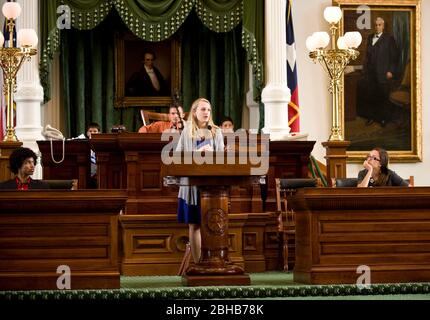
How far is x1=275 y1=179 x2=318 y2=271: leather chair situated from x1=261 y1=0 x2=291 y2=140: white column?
2303mm

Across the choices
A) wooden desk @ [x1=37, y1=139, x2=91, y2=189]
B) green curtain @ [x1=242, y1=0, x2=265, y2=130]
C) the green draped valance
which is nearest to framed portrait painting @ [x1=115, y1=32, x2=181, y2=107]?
the green draped valance

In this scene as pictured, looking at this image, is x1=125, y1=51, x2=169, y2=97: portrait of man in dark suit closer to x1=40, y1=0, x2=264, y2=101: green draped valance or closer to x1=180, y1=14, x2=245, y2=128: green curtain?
x1=180, y1=14, x2=245, y2=128: green curtain

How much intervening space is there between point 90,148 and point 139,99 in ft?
11.2

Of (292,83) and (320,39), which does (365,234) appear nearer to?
(320,39)

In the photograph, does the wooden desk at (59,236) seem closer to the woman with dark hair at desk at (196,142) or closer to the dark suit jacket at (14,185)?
the woman with dark hair at desk at (196,142)

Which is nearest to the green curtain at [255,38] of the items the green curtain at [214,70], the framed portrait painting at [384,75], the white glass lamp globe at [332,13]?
the green curtain at [214,70]

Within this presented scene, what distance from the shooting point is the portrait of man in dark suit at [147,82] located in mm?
17233

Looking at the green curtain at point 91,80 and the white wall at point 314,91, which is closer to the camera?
the green curtain at point 91,80

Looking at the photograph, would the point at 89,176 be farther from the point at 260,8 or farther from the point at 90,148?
the point at 260,8

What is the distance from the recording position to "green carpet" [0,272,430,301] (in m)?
8.95

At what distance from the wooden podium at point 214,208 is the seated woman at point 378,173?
1845 mm

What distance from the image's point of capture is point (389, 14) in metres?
17.9

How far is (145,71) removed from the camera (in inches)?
680
